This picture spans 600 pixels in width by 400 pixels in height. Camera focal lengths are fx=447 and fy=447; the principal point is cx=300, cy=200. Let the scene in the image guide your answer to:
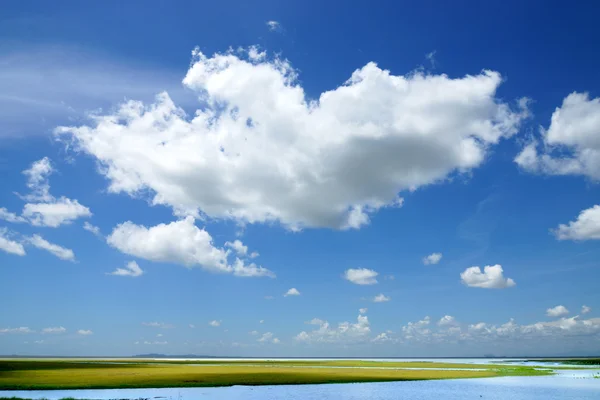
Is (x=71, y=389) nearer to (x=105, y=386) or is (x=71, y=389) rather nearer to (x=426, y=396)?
(x=105, y=386)

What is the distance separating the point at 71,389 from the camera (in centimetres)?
5834

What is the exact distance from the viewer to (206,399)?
1971 inches

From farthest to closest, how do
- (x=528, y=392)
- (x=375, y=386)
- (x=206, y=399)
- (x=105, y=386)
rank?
(x=375, y=386)
(x=105, y=386)
(x=528, y=392)
(x=206, y=399)

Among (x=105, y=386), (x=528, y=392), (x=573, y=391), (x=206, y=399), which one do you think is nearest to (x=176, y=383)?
(x=105, y=386)

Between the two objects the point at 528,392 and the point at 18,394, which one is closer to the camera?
the point at 18,394

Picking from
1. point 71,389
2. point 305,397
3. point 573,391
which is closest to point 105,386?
point 71,389

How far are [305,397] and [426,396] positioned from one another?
14.3 metres

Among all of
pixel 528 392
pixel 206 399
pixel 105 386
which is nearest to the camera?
pixel 206 399

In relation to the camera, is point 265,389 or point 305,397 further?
point 265,389

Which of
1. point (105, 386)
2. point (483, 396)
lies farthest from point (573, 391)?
point (105, 386)

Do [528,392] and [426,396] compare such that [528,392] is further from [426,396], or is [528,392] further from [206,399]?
[206,399]

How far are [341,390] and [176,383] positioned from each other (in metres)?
24.7

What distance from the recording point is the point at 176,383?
6631 centimetres

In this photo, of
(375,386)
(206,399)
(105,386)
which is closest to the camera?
(206,399)
